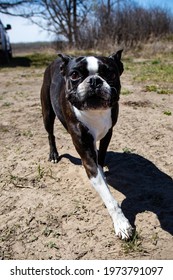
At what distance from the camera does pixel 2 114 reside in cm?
611

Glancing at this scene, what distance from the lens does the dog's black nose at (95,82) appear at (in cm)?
259

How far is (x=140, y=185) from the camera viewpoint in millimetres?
3504

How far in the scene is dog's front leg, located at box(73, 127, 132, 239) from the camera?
9.11 ft

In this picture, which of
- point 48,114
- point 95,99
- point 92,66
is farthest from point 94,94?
point 48,114

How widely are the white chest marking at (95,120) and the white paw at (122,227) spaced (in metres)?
0.68

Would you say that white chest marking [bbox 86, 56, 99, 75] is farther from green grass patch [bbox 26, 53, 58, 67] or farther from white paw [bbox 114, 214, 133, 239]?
green grass patch [bbox 26, 53, 58, 67]

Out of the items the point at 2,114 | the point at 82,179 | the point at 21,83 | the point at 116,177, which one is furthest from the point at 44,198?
the point at 21,83

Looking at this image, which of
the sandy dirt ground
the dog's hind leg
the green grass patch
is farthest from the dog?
the green grass patch

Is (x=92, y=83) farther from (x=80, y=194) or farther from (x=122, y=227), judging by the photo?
(x=80, y=194)

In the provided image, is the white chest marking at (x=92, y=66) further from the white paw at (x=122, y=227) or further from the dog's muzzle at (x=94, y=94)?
the white paw at (x=122, y=227)

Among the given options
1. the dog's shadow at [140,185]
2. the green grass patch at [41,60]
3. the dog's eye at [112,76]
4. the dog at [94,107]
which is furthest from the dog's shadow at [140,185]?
the green grass patch at [41,60]

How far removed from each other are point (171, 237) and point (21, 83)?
7.40 meters

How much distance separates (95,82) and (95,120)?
43cm
